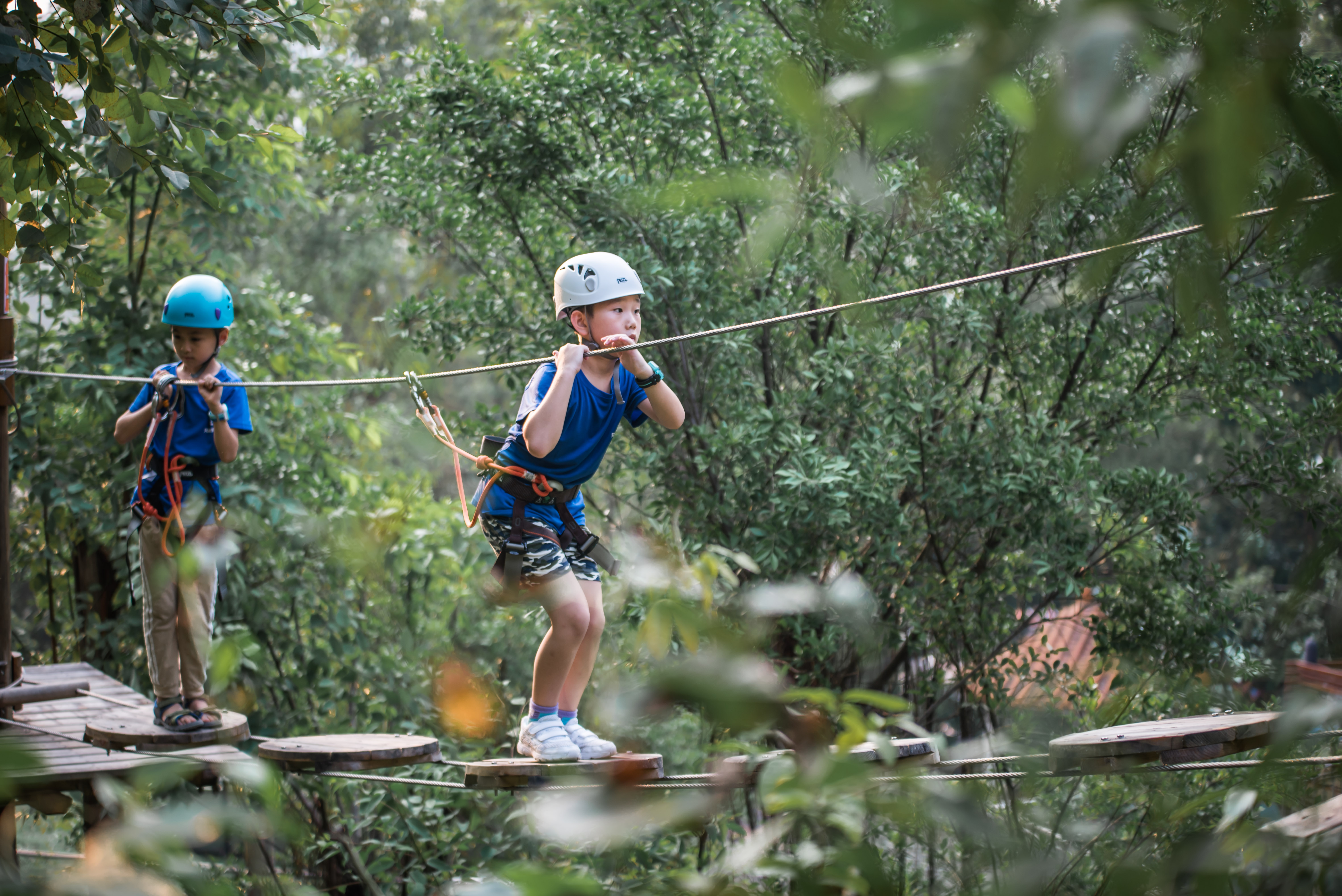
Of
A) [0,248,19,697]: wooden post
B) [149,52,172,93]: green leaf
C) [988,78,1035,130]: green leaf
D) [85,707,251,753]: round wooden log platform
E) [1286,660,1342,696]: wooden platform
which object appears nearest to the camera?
[988,78,1035,130]: green leaf

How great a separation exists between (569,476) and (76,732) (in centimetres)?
225

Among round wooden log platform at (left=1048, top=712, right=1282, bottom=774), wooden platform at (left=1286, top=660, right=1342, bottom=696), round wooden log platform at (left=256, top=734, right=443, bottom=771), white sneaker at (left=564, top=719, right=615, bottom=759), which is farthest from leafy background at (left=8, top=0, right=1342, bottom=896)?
wooden platform at (left=1286, top=660, right=1342, bottom=696)

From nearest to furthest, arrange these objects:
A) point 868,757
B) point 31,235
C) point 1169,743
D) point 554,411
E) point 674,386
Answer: point 1169,743 → point 868,757 → point 554,411 → point 31,235 → point 674,386

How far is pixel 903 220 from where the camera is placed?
495 cm

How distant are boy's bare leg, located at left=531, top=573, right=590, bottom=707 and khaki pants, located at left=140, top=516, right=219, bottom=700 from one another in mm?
1200

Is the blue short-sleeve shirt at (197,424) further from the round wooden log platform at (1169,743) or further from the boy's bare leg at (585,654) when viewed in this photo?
the round wooden log platform at (1169,743)

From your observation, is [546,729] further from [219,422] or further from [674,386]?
[674,386]

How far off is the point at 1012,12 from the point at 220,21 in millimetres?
2524

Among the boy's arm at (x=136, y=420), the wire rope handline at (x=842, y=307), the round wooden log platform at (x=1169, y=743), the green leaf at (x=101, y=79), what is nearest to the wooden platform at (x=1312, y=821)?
the wire rope handline at (x=842, y=307)

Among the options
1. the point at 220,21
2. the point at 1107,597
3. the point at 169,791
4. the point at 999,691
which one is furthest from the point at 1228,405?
the point at 169,791

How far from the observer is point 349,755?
315cm

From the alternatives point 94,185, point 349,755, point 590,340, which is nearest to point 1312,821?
point 590,340

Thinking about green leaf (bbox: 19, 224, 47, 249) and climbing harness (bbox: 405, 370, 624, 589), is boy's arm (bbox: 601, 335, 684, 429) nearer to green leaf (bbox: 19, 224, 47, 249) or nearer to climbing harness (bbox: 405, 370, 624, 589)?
climbing harness (bbox: 405, 370, 624, 589)

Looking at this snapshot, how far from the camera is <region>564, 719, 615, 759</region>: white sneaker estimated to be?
9.87ft
